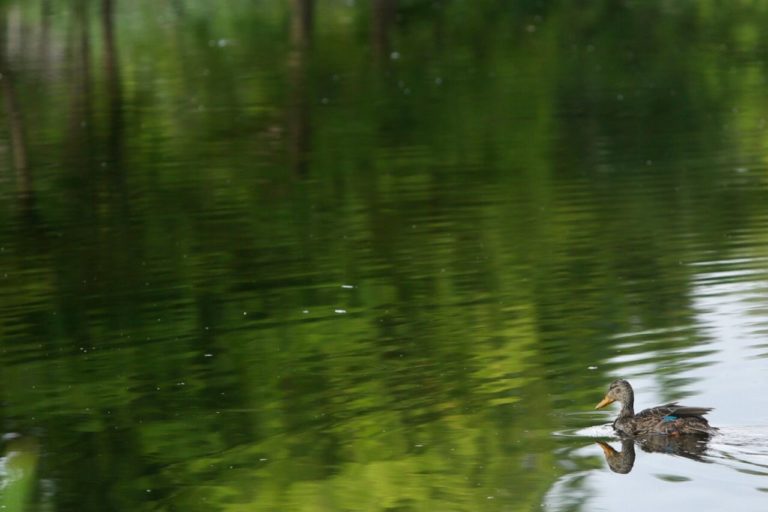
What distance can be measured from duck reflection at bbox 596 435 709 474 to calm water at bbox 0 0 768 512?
0.12 ft

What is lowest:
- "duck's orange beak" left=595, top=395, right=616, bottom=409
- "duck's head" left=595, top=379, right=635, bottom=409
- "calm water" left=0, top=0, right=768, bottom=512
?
"calm water" left=0, top=0, right=768, bottom=512

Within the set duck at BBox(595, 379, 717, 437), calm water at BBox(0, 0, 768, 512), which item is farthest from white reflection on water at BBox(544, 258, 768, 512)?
duck at BBox(595, 379, 717, 437)

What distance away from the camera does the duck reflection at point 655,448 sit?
27.4 feet

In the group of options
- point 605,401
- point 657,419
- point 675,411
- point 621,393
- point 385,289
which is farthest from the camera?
point 385,289

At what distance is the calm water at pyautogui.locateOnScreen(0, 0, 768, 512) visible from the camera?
28.3 ft

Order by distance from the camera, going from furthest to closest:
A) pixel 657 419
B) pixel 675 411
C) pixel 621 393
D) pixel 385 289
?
pixel 385 289, pixel 621 393, pixel 657 419, pixel 675 411

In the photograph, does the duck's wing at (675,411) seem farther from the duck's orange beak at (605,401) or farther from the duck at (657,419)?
the duck's orange beak at (605,401)

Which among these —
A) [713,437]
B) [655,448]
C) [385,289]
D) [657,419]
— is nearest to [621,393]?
[657,419]

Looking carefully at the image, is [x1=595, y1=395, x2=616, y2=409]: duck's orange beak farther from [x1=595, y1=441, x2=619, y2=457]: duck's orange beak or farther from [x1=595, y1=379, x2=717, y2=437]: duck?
[x1=595, y1=441, x2=619, y2=457]: duck's orange beak

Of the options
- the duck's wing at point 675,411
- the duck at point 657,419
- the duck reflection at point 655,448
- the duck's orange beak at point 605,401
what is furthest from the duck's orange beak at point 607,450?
the duck's orange beak at point 605,401

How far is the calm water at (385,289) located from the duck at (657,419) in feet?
0.43

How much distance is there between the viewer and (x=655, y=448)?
850 centimetres

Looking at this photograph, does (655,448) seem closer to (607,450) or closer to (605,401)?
(607,450)

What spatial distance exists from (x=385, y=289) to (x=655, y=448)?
5091 mm
